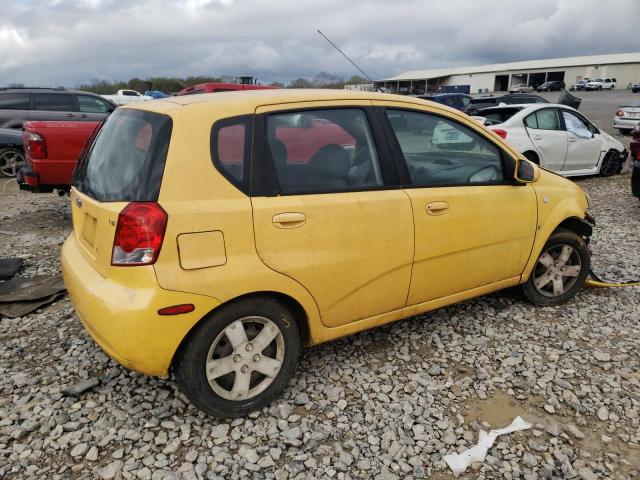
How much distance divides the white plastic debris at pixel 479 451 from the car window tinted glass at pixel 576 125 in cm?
821

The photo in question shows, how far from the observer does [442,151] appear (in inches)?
144

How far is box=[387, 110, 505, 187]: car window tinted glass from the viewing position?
10.3ft

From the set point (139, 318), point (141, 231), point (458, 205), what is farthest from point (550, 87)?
point (139, 318)

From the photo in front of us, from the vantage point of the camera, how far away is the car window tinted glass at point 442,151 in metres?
3.15

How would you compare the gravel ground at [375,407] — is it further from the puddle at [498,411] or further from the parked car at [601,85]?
the parked car at [601,85]

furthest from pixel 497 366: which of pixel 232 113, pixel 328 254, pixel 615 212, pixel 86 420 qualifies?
pixel 615 212

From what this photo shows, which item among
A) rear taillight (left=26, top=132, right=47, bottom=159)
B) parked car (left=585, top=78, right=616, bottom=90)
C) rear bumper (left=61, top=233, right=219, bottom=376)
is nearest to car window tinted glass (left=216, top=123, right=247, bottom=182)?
rear bumper (left=61, top=233, right=219, bottom=376)

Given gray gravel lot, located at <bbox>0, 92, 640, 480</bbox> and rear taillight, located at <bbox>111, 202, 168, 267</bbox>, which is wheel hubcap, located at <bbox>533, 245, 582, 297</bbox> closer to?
gray gravel lot, located at <bbox>0, 92, 640, 480</bbox>

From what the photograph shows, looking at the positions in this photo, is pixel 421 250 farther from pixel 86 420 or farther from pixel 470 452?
pixel 86 420

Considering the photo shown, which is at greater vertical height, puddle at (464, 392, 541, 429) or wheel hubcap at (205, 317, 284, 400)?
wheel hubcap at (205, 317, 284, 400)

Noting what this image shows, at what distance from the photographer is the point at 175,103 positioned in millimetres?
2629

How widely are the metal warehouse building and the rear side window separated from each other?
68.0 metres

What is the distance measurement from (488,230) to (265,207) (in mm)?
1729

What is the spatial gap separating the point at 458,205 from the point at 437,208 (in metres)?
0.20
